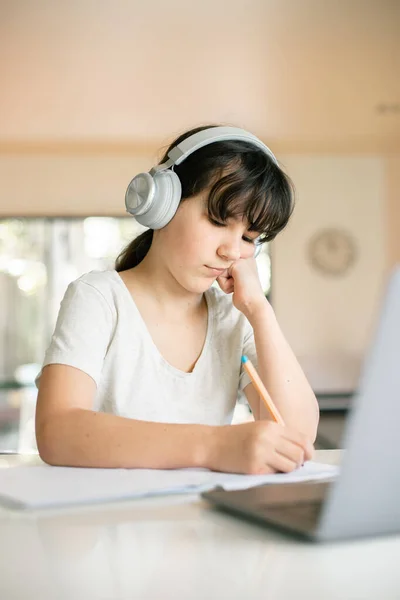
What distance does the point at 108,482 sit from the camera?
77 cm

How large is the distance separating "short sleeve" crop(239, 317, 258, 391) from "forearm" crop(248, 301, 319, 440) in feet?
0.30

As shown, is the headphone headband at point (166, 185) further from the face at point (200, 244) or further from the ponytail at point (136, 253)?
the ponytail at point (136, 253)

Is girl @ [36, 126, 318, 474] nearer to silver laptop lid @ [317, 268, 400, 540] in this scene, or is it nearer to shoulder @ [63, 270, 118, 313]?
shoulder @ [63, 270, 118, 313]

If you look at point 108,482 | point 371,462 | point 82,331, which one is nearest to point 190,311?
point 82,331

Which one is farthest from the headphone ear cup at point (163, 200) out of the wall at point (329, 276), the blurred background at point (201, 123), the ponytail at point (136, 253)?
the wall at point (329, 276)

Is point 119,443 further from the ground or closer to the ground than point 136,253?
closer to the ground

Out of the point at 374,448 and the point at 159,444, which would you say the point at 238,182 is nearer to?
the point at 159,444

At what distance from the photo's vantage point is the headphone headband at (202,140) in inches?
48.1

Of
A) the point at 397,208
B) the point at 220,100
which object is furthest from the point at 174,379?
the point at 397,208

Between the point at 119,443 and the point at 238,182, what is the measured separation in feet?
1.68

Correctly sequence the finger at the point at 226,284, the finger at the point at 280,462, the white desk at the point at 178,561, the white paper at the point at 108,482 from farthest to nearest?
the finger at the point at 226,284, the finger at the point at 280,462, the white paper at the point at 108,482, the white desk at the point at 178,561

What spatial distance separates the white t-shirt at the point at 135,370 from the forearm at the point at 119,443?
0.77 feet

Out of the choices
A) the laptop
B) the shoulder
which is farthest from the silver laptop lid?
the shoulder

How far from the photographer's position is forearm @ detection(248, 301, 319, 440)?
117cm
